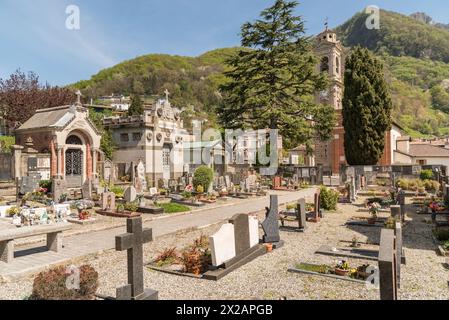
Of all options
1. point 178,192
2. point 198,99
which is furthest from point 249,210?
→ point 198,99

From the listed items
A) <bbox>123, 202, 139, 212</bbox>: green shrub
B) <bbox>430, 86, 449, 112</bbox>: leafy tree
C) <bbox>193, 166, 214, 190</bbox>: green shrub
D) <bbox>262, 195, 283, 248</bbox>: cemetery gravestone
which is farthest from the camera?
<bbox>430, 86, 449, 112</bbox>: leafy tree

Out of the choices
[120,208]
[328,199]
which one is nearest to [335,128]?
[328,199]

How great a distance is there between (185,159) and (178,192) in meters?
14.6

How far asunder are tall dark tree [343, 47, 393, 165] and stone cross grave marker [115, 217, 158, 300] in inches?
1350

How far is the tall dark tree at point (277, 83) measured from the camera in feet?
98.6

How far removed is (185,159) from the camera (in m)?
37.7

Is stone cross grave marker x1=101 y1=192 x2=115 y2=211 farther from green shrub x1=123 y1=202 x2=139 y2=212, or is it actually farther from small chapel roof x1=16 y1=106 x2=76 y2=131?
small chapel roof x1=16 y1=106 x2=76 y2=131

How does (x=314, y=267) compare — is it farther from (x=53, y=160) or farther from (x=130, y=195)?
(x=53, y=160)

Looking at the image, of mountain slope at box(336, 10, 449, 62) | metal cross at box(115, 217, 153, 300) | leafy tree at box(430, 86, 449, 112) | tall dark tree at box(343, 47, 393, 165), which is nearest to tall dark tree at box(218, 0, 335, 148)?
tall dark tree at box(343, 47, 393, 165)

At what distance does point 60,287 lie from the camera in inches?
207

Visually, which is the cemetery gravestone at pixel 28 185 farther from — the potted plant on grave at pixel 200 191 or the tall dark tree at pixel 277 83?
the tall dark tree at pixel 277 83

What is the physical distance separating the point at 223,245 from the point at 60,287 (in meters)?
3.29

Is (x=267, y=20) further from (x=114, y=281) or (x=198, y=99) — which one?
(x=198, y=99)

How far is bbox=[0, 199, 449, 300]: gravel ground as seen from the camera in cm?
601
